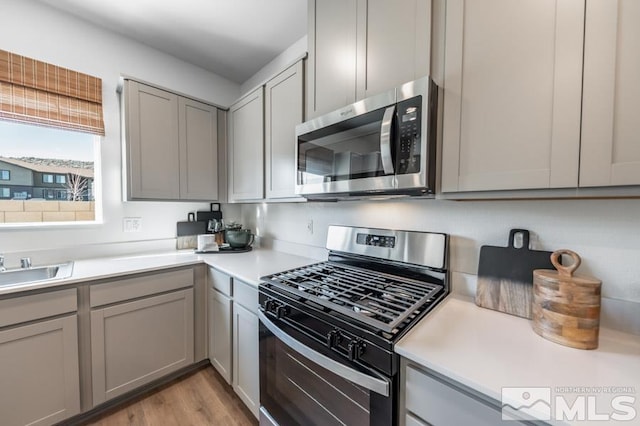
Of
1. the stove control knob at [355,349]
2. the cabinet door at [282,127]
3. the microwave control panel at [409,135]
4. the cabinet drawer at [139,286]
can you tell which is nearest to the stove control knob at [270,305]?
the stove control knob at [355,349]

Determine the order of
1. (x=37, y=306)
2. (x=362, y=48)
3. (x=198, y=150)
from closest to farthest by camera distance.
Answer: (x=362, y=48) → (x=37, y=306) → (x=198, y=150)

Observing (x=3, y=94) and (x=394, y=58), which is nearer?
(x=394, y=58)

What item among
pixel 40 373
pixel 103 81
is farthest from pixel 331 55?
pixel 40 373

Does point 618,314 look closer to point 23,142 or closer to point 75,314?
point 75,314

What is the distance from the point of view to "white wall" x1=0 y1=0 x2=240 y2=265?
1720 millimetres

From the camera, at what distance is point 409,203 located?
1.41 meters

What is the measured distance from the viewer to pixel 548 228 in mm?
1000

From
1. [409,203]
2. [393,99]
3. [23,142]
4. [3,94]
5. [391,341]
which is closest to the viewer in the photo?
[391,341]

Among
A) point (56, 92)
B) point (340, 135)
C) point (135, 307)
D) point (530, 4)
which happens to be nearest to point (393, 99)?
point (340, 135)

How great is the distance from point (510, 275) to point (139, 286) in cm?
209

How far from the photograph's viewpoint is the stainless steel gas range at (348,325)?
806 mm

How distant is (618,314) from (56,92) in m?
3.29
